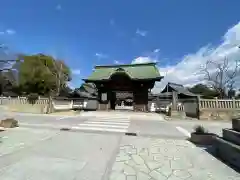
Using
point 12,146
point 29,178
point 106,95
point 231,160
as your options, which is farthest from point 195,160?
point 106,95

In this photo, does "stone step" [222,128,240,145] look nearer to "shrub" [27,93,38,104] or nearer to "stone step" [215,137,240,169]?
"stone step" [215,137,240,169]

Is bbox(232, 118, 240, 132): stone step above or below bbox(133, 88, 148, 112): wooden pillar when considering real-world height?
below

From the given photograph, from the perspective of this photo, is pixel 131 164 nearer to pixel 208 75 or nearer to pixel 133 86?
pixel 133 86

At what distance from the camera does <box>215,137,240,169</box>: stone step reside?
13.6 feet

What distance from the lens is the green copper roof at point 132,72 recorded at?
21.8 metres

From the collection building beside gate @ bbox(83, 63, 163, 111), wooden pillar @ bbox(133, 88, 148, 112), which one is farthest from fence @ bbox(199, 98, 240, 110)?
wooden pillar @ bbox(133, 88, 148, 112)

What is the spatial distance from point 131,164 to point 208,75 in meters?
31.0

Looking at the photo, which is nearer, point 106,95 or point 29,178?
point 29,178

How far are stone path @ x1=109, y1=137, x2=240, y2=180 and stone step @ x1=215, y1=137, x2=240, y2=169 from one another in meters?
0.22

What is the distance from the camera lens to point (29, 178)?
339cm

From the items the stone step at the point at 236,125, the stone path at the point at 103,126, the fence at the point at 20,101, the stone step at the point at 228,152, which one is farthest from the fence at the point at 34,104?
the stone step at the point at 236,125

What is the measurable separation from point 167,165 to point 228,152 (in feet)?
5.13

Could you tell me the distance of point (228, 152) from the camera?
179 inches

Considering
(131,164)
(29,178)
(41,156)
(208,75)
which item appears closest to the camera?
(29,178)
